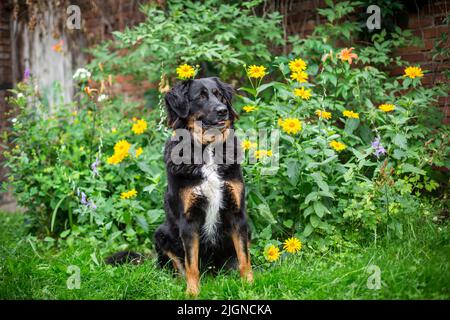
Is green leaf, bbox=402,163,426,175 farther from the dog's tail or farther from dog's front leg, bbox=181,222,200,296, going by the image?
the dog's tail

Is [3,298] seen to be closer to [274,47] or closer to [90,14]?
[274,47]

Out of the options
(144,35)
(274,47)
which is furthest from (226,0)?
(144,35)

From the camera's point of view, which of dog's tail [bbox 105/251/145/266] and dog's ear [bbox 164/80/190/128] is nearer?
dog's ear [bbox 164/80/190/128]

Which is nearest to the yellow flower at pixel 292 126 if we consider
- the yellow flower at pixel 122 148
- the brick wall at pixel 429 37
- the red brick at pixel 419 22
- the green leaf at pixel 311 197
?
the green leaf at pixel 311 197

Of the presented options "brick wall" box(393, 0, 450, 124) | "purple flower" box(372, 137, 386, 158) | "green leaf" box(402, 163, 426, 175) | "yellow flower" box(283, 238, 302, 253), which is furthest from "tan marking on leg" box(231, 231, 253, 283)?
"brick wall" box(393, 0, 450, 124)

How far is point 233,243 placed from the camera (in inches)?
120

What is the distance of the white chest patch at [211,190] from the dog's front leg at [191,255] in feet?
0.40

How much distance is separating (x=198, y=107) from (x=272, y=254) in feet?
3.82

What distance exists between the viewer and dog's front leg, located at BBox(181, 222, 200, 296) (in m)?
2.78

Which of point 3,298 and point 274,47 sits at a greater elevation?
point 274,47

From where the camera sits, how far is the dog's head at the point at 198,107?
2.93 m

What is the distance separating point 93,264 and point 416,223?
2.44 m

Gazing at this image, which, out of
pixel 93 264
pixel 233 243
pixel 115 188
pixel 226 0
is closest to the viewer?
pixel 233 243

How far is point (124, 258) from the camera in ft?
10.9
